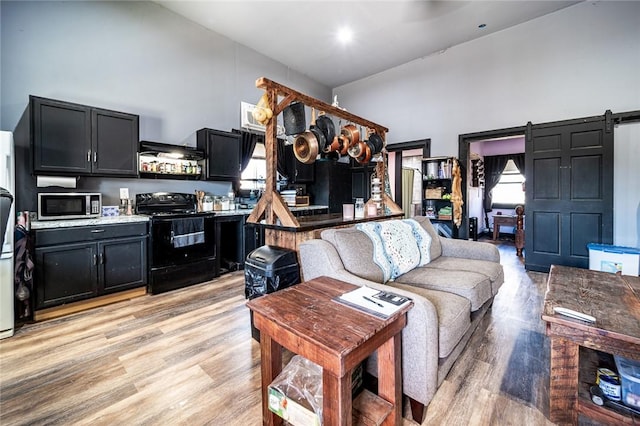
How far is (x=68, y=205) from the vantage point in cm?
296

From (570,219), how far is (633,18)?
2701 mm

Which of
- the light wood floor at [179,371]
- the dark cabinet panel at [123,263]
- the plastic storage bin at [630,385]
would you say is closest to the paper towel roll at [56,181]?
the dark cabinet panel at [123,263]

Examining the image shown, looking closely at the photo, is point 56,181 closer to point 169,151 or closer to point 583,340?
point 169,151

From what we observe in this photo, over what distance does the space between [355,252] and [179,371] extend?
146 centimetres

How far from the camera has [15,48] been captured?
9.41ft

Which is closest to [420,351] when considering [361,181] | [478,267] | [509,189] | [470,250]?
[478,267]

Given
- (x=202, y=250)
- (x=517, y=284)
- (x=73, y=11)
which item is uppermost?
(x=73, y=11)

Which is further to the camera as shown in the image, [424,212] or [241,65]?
[424,212]

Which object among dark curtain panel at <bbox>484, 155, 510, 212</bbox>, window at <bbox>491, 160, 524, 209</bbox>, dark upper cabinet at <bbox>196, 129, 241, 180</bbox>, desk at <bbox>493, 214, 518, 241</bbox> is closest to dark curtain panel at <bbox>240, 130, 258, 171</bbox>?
dark upper cabinet at <bbox>196, 129, 241, 180</bbox>

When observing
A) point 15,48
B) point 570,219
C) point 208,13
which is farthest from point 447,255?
point 15,48

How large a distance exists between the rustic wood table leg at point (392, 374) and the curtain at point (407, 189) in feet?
19.8

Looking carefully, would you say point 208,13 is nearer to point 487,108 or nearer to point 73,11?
point 73,11

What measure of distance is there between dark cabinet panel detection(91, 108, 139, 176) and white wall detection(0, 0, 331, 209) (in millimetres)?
363

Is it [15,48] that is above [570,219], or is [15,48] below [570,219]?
above
